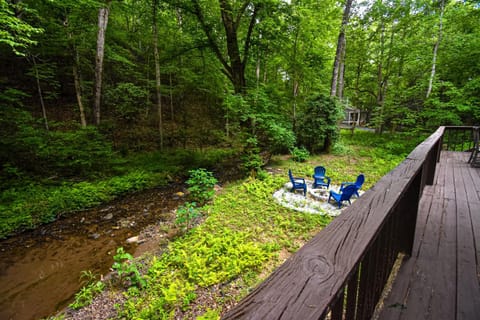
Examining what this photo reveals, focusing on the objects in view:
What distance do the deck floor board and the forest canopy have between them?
497 centimetres

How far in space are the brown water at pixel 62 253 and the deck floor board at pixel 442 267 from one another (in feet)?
14.5

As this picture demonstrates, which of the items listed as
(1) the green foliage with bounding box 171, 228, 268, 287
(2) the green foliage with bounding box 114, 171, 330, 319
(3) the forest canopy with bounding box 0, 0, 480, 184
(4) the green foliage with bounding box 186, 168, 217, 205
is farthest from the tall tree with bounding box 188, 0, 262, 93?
(1) the green foliage with bounding box 171, 228, 268, 287

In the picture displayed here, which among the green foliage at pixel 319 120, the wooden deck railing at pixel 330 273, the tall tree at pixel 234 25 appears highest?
the tall tree at pixel 234 25

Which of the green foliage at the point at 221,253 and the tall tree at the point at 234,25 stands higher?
the tall tree at the point at 234,25

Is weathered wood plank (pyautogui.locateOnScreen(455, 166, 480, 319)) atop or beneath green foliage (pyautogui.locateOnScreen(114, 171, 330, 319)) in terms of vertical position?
atop

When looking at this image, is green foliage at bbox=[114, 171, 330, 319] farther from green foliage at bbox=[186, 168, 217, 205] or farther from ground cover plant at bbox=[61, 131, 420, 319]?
green foliage at bbox=[186, 168, 217, 205]

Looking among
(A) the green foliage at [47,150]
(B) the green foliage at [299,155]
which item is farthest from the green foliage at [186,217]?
(B) the green foliage at [299,155]

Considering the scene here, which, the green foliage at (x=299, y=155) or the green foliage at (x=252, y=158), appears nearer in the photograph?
the green foliage at (x=252, y=158)

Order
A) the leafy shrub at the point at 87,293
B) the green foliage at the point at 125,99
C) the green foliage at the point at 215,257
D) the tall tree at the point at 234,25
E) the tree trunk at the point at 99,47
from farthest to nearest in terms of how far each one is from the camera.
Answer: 1. the green foliage at the point at 125,99
2. the tree trunk at the point at 99,47
3. the tall tree at the point at 234,25
4. the green foliage at the point at 215,257
5. the leafy shrub at the point at 87,293

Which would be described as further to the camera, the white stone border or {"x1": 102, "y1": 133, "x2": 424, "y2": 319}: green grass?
the white stone border

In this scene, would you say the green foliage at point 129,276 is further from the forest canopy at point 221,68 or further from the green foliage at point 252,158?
the forest canopy at point 221,68

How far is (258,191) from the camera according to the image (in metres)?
6.05

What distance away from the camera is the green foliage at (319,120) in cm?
968

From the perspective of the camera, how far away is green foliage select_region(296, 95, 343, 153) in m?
9.68
